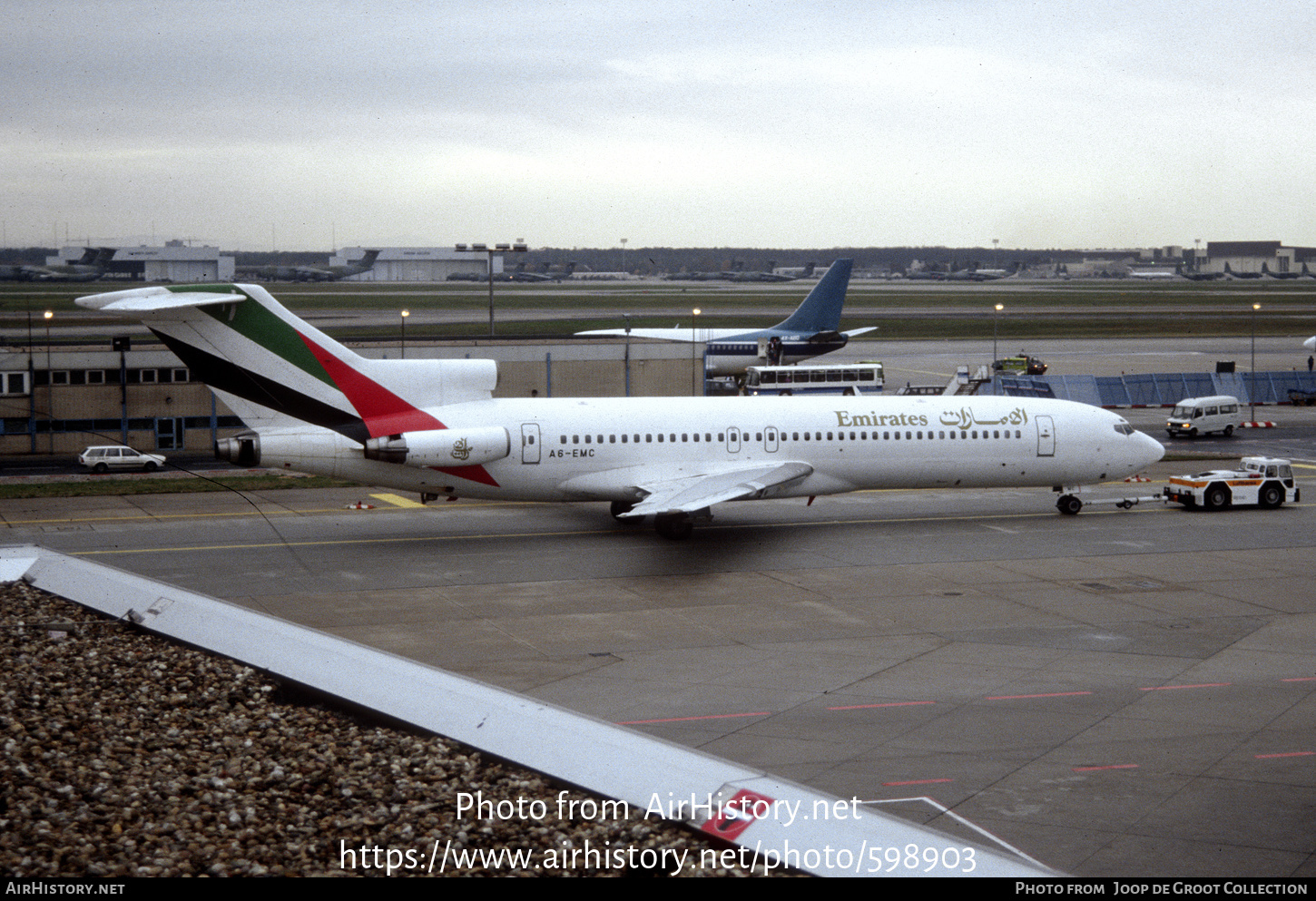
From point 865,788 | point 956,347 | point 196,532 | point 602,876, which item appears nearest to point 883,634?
point 865,788

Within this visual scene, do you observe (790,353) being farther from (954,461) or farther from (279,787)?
(279,787)

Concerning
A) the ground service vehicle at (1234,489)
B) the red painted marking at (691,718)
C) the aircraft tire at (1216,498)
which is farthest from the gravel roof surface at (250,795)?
the aircraft tire at (1216,498)

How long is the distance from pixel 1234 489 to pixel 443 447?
2595cm

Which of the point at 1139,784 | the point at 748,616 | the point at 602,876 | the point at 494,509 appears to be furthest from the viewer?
the point at 494,509

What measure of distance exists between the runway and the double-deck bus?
24.8 metres

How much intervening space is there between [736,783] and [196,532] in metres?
30.1

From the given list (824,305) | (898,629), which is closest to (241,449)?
(898,629)

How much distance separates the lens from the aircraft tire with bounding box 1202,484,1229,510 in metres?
40.2

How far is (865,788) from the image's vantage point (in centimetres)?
1661

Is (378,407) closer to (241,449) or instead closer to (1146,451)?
(241,449)

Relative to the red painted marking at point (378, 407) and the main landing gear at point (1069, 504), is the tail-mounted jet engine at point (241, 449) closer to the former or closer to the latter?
the red painted marking at point (378, 407)

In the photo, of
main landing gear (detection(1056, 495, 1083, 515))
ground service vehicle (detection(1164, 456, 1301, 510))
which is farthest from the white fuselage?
ground service vehicle (detection(1164, 456, 1301, 510))

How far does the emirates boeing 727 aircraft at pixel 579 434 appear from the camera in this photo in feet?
108

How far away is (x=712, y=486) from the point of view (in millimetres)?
34000
